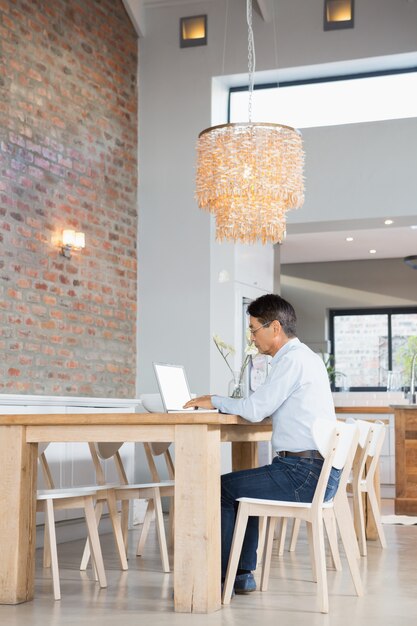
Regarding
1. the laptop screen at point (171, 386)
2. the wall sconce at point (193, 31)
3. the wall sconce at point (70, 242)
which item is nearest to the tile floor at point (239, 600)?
the laptop screen at point (171, 386)

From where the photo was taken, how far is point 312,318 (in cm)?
1279

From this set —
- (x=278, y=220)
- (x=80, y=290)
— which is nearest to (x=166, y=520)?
(x=80, y=290)

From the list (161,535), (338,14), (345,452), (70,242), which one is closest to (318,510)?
(345,452)

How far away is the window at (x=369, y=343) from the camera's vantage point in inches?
492

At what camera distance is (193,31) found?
7969 millimetres

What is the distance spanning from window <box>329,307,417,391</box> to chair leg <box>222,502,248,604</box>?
352 inches

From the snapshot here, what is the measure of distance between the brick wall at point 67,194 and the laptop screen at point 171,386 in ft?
6.02

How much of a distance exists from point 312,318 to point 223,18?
576 centimetres

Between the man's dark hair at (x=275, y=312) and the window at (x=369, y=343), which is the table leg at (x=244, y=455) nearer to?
the man's dark hair at (x=275, y=312)

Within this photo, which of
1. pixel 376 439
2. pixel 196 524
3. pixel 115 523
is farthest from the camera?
pixel 376 439

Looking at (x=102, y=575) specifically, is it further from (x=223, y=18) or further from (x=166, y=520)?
(x=223, y=18)

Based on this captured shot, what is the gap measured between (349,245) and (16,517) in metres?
8.39

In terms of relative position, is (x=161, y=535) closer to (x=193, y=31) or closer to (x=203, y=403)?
(x=203, y=403)

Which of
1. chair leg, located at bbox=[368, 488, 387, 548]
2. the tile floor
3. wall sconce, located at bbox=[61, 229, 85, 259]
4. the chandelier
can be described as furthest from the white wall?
the tile floor
